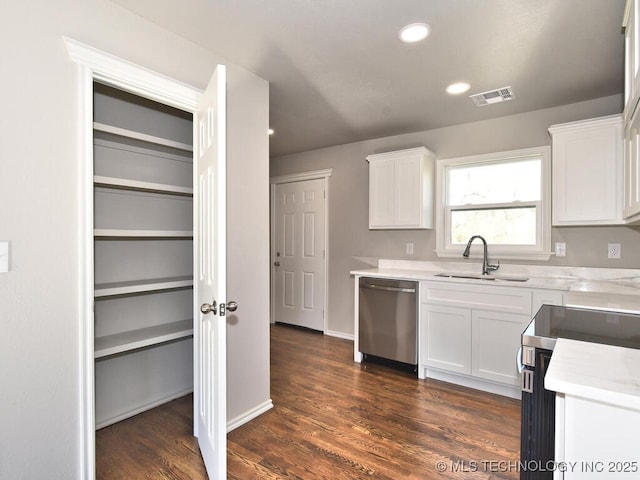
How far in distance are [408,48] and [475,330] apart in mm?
2199

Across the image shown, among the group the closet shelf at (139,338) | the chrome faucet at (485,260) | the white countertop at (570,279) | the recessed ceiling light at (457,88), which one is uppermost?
the recessed ceiling light at (457,88)

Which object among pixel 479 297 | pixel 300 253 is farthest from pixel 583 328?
pixel 300 253

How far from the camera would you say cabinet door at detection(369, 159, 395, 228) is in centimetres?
368

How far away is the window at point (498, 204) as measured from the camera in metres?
3.15

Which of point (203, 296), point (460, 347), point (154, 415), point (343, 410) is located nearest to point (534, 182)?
point (460, 347)

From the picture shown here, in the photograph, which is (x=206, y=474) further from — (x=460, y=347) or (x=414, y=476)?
(x=460, y=347)

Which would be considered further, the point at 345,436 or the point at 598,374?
the point at 345,436

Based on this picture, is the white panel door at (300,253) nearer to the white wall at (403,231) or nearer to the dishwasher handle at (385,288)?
the white wall at (403,231)

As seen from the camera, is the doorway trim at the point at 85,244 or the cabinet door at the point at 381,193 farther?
the cabinet door at the point at 381,193

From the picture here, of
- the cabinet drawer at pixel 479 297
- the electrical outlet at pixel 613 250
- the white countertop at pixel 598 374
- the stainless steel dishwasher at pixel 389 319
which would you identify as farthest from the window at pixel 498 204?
the white countertop at pixel 598 374

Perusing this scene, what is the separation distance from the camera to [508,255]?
3.27 meters

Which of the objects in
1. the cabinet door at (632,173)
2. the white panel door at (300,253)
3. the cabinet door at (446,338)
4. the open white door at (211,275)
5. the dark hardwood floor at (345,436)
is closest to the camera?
the open white door at (211,275)

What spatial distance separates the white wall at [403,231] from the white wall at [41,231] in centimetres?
295

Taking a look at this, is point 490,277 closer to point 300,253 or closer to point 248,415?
point 248,415
